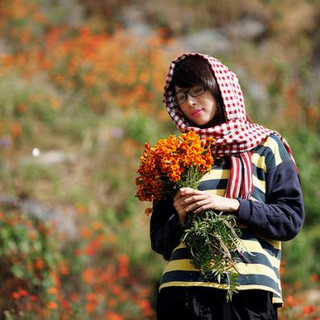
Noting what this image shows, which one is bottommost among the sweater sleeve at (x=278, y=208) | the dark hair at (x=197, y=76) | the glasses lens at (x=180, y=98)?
the sweater sleeve at (x=278, y=208)

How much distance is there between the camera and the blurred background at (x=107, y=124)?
490 cm

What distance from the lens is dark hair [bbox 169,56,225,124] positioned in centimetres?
221

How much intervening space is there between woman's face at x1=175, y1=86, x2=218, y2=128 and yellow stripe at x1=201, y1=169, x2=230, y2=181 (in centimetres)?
17

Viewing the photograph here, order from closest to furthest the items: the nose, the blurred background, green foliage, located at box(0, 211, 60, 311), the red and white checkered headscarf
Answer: the red and white checkered headscarf
the nose
green foliage, located at box(0, 211, 60, 311)
the blurred background

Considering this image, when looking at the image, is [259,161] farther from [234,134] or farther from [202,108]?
[202,108]

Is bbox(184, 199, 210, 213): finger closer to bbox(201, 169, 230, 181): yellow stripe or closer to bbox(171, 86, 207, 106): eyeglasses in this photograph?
bbox(201, 169, 230, 181): yellow stripe

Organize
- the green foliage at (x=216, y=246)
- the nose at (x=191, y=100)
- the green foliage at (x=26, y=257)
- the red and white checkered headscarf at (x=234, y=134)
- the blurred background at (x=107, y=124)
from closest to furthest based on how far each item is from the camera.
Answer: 1. the green foliage at (x=216, y=246)
2. the red and white checkered headscarf at (x=234, y=134)
3. the nose at (x=191, y=100)
4. the green foliage at (x=26, y=257)
5. the blurred background at (x=107, y=124)

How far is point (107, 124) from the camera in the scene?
662cm

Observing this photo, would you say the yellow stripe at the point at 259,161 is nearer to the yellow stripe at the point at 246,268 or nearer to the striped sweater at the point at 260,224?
the striped sweater at the point at 260,224

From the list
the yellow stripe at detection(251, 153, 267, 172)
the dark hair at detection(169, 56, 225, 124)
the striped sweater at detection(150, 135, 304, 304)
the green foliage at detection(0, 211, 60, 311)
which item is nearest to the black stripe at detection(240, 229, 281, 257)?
the striped sweater at detection(150, 135, 304, 304)

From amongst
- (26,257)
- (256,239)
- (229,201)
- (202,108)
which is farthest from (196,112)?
(26,257)

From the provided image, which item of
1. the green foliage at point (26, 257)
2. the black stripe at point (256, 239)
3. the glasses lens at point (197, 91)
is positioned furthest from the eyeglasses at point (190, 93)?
the green foliage at point (26, 257)

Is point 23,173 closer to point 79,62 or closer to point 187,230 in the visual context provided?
point 79,62

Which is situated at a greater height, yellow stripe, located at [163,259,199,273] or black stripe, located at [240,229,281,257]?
black stripe, located at [240,229,281,257]
